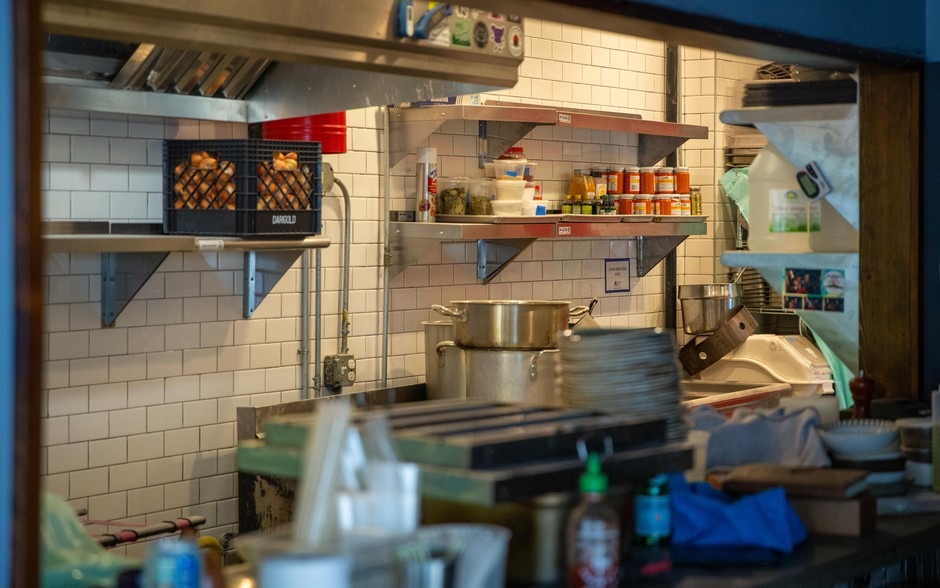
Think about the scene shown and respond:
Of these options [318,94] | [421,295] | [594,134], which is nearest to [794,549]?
[318,94]

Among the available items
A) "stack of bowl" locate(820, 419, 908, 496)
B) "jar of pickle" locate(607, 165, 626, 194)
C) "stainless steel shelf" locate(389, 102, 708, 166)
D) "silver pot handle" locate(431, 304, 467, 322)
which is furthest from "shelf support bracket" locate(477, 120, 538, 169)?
"stack of bowl" locate(820, 419, 908, 496)

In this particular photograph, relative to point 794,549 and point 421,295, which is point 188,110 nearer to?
point 421,295

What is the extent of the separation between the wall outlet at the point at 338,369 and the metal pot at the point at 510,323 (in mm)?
562

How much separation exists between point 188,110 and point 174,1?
1559 millimetres

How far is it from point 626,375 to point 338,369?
286 centimetres

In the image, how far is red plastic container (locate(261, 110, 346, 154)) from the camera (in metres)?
4.85

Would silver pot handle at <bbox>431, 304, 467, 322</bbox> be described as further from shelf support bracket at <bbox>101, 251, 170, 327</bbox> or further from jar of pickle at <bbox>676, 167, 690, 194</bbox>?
jar of pickle at <bbox>676, 167, 690, 194</bbox>

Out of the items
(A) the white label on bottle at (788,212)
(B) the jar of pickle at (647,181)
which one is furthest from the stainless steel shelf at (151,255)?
(B) the jar of pickle at (647,181)

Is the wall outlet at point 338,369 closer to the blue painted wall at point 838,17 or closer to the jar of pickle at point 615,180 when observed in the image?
the jar of pickle at point 615,180


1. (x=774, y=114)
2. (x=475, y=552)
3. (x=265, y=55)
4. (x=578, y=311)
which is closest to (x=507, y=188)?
(x=578, y=311)

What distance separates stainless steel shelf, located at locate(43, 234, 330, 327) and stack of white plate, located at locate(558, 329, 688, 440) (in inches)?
73.0

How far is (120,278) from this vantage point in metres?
4.64

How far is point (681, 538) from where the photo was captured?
9.11ft

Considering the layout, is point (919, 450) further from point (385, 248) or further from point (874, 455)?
A: point (385, 248)
